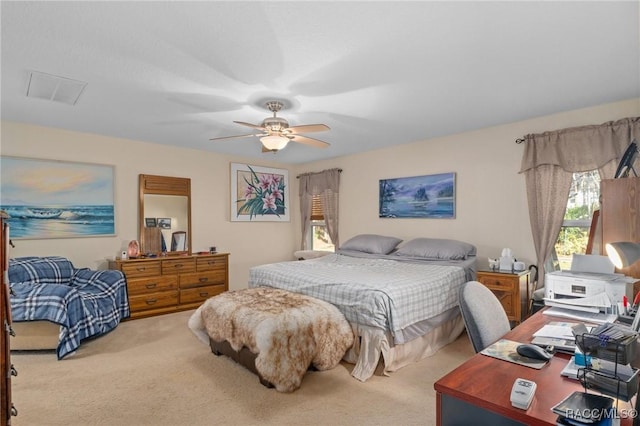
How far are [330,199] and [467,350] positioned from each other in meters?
3.29

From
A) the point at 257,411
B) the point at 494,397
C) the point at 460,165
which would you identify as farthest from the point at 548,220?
the point at 257,411

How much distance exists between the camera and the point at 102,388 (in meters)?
2.54

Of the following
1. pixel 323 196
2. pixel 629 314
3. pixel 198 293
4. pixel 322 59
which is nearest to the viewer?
pixel 629 314

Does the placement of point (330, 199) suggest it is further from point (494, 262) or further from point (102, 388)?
point (102, 388)

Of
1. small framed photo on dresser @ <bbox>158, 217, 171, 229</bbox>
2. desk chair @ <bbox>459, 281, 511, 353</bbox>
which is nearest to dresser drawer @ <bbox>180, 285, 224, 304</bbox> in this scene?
small framed photo on dresser @ <bbox>158, 217, 171, 229</bbox>

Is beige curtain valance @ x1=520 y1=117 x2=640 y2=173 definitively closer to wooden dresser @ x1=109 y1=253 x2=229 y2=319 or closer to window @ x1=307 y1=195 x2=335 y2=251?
window @ x1=307 y1=195 x2=335 y2=251

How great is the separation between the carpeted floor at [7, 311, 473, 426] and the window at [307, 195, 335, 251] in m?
3.21

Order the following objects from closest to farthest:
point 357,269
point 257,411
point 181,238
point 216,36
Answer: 1. point 216,36
2. point 257,411
3. point 357,269
4. point 181,238

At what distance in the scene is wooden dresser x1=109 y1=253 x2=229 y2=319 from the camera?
168 inches

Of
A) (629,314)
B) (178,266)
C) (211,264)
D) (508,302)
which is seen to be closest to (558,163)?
(508,302)

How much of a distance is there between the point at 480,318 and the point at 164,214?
4.48 m

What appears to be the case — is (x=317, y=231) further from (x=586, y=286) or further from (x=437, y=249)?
(x=586, y=286)

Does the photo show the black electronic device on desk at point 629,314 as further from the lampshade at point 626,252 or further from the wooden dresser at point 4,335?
the wooden dresser at point 4,335

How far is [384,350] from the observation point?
2.73m
